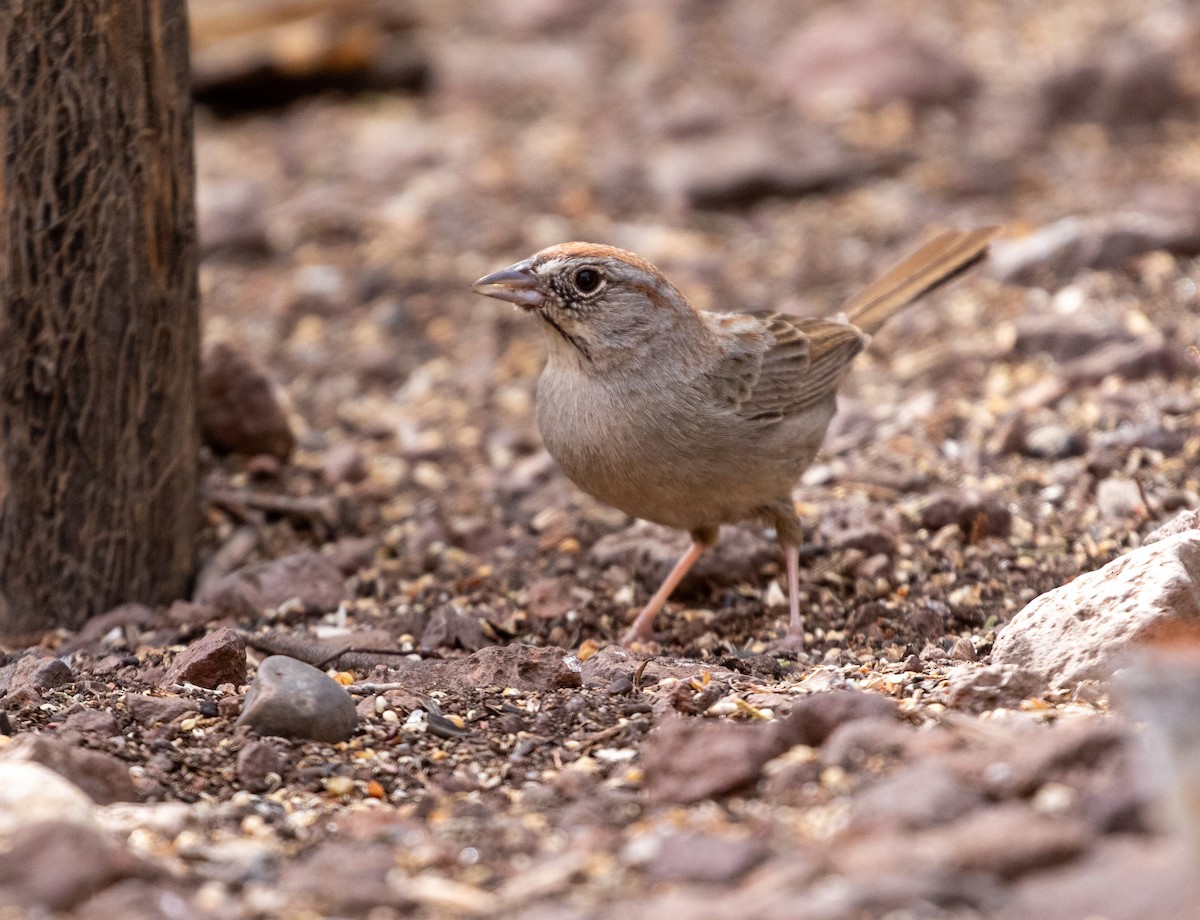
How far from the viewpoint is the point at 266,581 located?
5.78 metres

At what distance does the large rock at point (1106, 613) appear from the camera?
13.1 feet

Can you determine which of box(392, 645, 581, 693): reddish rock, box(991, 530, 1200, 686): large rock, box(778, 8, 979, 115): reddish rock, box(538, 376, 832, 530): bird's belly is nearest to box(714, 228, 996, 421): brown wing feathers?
box(538, 376, 832, 530): bird's belly

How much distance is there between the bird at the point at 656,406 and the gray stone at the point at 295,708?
146 cm

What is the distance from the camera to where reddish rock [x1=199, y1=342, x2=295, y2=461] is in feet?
21.5

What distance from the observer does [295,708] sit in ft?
13.5

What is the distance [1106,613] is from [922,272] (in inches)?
109

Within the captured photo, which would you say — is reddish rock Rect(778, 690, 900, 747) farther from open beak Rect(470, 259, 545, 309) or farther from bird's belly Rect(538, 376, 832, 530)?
open beak Rect(470, 259, 545, 309)

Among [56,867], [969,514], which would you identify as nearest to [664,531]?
[969,514]

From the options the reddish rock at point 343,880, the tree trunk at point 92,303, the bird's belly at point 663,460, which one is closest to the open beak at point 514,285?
the bird's belly at point 663,460

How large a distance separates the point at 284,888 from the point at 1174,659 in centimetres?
191

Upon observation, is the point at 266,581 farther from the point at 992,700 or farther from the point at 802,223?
the point at 802,223

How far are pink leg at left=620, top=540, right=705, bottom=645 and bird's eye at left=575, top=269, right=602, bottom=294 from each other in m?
1.11

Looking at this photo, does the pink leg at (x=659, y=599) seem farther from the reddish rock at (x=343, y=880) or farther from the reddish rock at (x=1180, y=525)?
the reddish rock at (x=343, y=880)

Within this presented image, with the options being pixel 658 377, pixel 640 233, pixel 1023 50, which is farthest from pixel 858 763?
pixel 1023 50
